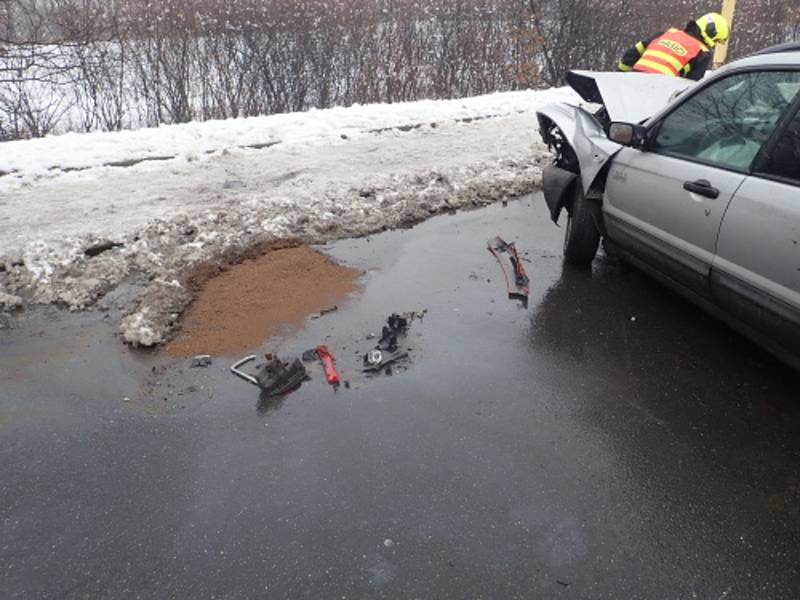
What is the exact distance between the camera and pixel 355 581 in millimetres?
2504

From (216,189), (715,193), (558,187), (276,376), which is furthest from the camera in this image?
(216,189)

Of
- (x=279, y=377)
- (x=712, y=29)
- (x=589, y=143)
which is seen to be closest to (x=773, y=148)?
(x=589, y=143)

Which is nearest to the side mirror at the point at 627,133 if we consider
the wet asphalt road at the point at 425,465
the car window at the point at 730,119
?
the car window at the point at 730,119

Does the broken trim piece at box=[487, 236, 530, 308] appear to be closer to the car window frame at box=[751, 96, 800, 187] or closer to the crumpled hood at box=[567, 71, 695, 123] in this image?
the crumpled hood at box=[567, 71, 695, 123]

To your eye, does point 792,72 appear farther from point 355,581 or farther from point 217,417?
point 217,417

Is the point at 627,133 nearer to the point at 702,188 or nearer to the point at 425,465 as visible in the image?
the point at 702,188

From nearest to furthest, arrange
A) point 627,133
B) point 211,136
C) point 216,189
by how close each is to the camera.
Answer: point 627,133
point 216,189
point 211,136

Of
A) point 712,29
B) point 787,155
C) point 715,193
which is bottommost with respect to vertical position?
point 715,193

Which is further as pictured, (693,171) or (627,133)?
(627,133)

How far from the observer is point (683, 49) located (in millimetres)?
7207

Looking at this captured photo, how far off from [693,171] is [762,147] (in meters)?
0.44

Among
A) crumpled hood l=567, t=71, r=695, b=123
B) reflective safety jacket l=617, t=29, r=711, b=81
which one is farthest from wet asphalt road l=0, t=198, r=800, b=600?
reflective safety jacket l=617, t=29, r=711, b=81

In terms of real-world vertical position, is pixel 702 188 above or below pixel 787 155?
below

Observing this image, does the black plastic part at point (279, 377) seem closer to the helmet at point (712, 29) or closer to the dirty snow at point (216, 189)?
the dirty snow at point (216, 189)
